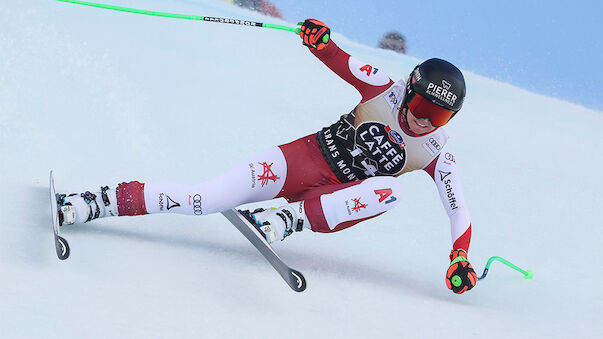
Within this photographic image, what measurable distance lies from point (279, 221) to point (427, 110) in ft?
1.91

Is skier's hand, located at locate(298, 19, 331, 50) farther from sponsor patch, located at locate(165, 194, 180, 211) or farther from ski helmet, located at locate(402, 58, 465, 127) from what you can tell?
sponsor patch, located at locate(165, 194, 180, 211)

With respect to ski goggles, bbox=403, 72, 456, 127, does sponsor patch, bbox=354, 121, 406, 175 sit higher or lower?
lower

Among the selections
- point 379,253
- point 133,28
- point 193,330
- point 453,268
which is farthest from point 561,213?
point 133,28

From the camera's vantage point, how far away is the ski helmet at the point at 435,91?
2.65 metres

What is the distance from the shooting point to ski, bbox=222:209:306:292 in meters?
2.54

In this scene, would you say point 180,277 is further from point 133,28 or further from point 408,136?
point 133,28

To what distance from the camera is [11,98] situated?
13.9 feet

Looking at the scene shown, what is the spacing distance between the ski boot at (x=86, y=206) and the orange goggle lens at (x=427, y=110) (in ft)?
3.36

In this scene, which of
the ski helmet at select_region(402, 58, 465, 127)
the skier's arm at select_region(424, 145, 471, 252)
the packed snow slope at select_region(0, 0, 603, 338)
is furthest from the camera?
the skier's arm at select_region(424, 145, 471, 252)

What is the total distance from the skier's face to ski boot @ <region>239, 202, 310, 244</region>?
0.44m

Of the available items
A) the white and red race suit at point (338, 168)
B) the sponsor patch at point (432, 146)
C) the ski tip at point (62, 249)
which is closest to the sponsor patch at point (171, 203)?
the white and red race suit at point (338, 168)

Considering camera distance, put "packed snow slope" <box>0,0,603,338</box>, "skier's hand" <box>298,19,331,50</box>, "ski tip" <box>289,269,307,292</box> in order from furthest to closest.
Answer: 1. "skier's hand" <box>298,19,331,50</box>
2. "ski tip" <box>289,269,307,292</box>
3. "packed snow slope" <box>0,0,603,338</box>

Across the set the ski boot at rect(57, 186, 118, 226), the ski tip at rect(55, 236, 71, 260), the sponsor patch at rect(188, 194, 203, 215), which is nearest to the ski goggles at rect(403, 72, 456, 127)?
the sponsor patch at rect(188, 194, 203, 215)

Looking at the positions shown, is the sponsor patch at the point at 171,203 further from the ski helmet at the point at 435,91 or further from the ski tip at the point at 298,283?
the ski helmet at the point at 435,91
